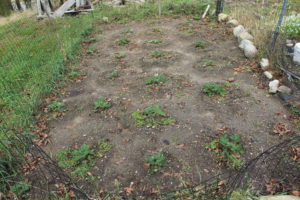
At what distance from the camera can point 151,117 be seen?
3.93m

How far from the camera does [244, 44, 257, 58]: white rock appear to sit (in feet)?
17.9

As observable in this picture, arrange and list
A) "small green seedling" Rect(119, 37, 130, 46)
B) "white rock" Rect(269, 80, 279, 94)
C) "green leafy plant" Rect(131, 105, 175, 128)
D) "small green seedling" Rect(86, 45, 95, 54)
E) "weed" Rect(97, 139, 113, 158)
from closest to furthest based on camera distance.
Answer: "weed" Rect(97, 139, 113, 158) < "green leafy plant" Rect(131, 105, 175, 128) < "white rock" Rect(269, 80, 279, 94) < "small green seedling" Rect(86, 45, 95, 54) < "small green seedling" Rect(119, 37, 130, 46)

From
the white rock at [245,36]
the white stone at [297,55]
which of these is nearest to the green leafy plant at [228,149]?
the white stone at [297,55]

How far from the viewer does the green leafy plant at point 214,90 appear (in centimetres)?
438

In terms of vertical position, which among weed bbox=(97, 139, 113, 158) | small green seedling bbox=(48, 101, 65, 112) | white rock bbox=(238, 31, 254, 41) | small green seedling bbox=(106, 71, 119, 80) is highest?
white rock bbox=(238, 31, 254, 41)

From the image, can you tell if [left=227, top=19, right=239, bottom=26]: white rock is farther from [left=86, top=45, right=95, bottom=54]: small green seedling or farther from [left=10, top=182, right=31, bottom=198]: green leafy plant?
[left=10, top=182, right=31, bottom=198]: green leafy plant

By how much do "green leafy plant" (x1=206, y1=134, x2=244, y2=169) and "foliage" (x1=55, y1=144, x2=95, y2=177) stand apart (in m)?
1.72

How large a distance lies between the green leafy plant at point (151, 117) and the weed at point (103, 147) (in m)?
0.60

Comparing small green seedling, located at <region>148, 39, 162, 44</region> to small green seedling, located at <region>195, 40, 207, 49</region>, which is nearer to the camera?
small green seedling, located at <region>195, 40, 207, 49</region>

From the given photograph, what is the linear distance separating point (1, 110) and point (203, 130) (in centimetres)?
379

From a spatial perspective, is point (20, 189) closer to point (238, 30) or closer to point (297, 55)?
point (297, 55)

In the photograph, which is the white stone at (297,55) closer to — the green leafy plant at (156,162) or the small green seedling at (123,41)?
the green leafy plant at (156,162)

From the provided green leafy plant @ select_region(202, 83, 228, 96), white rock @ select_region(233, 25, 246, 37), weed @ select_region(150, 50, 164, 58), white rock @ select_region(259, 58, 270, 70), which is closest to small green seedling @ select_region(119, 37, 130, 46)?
weed @ select_region(150, 50, 164, 58)

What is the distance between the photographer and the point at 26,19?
10023 millimetres
